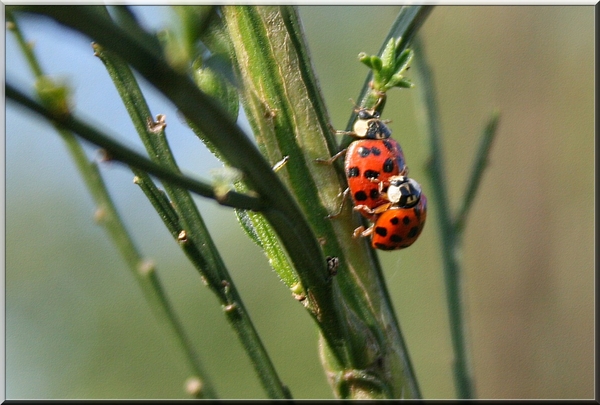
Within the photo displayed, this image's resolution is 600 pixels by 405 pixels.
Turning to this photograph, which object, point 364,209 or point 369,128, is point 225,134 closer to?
point 364,209

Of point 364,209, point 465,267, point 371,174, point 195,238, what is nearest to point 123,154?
point 195,238

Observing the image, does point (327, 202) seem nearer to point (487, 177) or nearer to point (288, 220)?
point (288, 220)

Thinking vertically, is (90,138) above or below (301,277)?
above

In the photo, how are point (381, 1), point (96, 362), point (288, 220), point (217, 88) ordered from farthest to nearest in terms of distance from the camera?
point (96, 362)
point (381, 1)
point (217, 88)
point (288, 220)

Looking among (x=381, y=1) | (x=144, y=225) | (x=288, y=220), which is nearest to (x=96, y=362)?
(x=144, y=225)

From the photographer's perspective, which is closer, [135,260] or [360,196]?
[360,196]

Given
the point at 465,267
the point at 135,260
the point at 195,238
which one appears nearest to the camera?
the point at 195,238

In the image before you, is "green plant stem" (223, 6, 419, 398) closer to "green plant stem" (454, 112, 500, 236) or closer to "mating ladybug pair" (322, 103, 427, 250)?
"mating ladybug pair" (322, 103, 427, 250)
